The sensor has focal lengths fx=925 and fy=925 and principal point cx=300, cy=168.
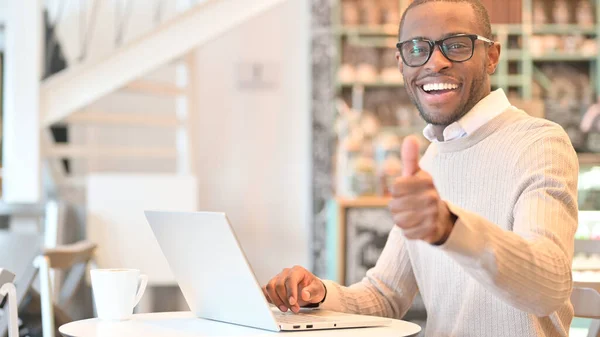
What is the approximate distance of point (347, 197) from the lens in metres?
5.27

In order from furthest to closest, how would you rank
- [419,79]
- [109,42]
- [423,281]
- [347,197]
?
[109,42] → [347,197] → [423,281] → [419,79]

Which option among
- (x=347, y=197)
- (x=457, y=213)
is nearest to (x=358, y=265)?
(x=347, y=197)

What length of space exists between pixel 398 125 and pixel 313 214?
853mm

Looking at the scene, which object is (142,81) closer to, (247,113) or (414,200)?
(247,113)

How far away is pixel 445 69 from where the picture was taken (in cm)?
147

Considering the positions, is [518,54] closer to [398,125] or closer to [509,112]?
[398,125]

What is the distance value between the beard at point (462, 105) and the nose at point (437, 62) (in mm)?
63

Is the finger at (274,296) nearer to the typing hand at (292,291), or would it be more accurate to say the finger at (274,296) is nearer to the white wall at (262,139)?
the typing hand at (292,291)

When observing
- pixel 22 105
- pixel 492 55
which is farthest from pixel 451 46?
pixel 22 105

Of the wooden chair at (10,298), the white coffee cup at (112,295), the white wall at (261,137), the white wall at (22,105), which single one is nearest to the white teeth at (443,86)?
the white coffee cup at (112,295)

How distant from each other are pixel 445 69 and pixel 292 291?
0.44 m

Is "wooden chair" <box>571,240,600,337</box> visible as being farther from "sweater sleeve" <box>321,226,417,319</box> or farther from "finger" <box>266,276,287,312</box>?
"finger" <box>266,276,287,312</box>

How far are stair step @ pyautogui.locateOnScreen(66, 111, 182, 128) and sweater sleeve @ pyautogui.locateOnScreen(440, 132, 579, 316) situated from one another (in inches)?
151

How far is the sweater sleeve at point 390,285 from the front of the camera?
1655 mm
